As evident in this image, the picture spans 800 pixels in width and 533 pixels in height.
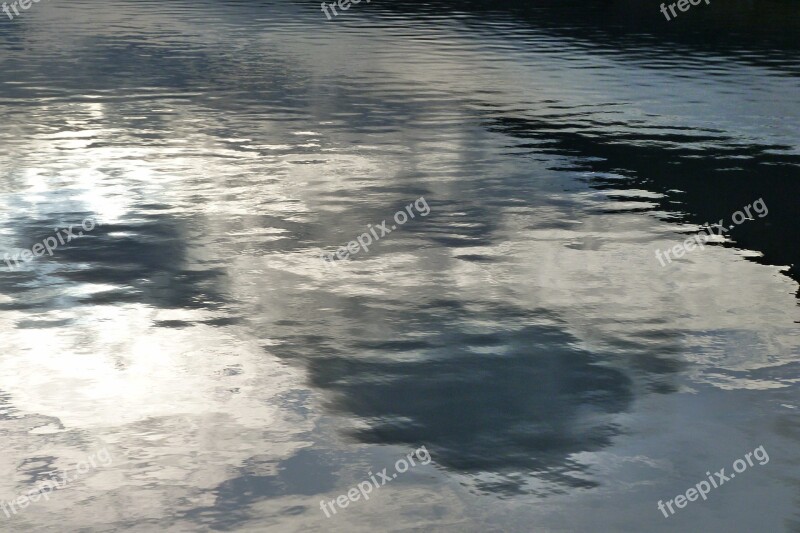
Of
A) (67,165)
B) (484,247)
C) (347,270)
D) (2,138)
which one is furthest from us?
(2,138)

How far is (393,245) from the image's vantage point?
10.4 metres

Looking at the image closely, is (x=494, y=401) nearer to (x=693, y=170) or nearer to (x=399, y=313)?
(x=399, y=313)

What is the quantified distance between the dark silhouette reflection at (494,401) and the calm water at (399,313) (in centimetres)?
2

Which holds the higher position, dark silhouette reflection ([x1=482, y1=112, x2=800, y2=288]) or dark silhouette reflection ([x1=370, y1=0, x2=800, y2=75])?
dark silhouette reflection ([x1=370, y1=0, x2=800, y2=75])

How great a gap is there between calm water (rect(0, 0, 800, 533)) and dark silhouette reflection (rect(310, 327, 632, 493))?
0.02 metres

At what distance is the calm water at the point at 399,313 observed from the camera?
5812 mm

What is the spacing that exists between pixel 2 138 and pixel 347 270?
24.4 ft

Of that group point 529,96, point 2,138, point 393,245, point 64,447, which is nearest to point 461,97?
point 529,96

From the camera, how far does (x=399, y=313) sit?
336 inches

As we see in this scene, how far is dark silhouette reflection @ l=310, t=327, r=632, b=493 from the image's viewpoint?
616 centimetres

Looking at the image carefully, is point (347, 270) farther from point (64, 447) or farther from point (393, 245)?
point (64, 447)

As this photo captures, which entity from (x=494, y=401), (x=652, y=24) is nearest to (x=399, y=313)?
(x=494, y=401)

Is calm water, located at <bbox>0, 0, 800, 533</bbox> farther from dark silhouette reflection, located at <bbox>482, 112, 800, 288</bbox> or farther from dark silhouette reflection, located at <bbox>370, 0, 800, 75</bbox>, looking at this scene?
dark silhouette reflection, located at <bbox>370, 0, 800, 75</bbox>

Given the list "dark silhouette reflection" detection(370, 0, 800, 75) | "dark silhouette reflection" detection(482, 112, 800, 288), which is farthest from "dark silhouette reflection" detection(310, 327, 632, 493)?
"dark silhouette reflection" detection(370, 0, 800, 75)
